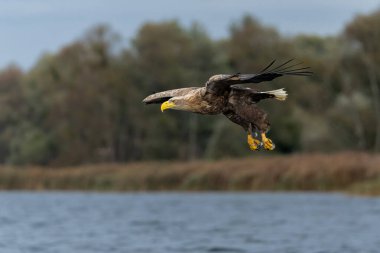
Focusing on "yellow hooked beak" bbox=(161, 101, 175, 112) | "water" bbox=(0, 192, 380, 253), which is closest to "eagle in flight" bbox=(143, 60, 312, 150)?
"yellow hooked beak" bbox=(161, 101, 175, 112)

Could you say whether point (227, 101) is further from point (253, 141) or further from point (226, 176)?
point (226, 176)

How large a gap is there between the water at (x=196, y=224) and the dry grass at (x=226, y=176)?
68 cm

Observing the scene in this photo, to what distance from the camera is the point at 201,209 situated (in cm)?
4116

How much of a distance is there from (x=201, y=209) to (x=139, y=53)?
31510mm

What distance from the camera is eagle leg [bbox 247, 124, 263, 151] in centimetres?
1347

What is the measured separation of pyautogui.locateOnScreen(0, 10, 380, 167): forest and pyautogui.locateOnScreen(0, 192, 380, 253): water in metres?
14.1

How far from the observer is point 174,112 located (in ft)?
232

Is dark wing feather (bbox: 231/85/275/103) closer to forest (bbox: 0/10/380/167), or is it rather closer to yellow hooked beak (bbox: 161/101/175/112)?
yellow hooked beak (bbox: 161/101/175/112)

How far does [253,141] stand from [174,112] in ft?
188

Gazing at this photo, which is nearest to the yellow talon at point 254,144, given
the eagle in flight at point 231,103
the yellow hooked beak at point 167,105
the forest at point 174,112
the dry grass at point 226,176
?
the eagle in flight at point 231,103

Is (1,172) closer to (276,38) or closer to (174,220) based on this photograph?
(276,38)

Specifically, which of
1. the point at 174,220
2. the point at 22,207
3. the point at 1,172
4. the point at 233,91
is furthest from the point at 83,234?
the point at 1,172

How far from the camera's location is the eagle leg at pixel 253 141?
13469mm

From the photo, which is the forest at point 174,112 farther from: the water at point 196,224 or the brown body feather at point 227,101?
the brown body feather at point 227,101
